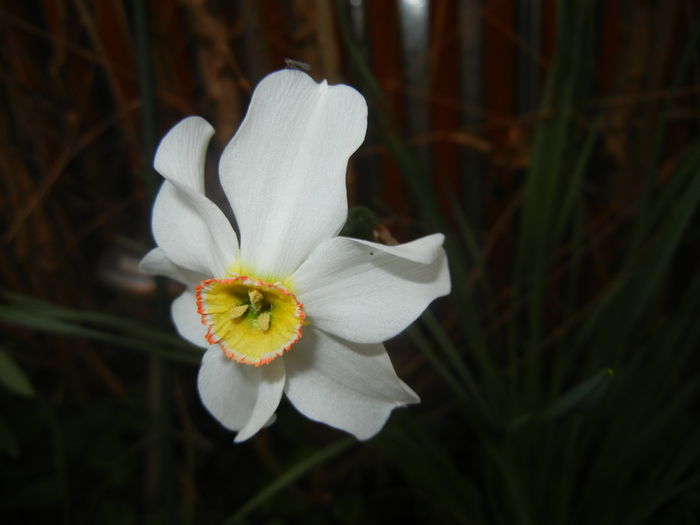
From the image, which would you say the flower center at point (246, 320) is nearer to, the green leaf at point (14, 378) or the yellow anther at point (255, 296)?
the yellow anther at point (255, 296)

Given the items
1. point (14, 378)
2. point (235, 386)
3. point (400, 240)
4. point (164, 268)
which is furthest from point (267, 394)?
point (400, 240)

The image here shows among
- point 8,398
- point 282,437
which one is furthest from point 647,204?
point 8,398

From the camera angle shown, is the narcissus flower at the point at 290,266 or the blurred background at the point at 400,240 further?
the blurred background at the point at 400,240

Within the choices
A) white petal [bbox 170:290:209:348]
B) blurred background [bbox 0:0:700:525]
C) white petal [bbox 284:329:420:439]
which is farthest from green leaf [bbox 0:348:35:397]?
white petal [bbox 284:329:420:439]

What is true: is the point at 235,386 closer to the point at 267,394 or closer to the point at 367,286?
the point at 267,394

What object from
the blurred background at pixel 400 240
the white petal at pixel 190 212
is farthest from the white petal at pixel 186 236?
the blurred background at pixel 400 240

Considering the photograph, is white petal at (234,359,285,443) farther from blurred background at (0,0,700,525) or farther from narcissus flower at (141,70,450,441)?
blurred background at (0,0,700,525)
